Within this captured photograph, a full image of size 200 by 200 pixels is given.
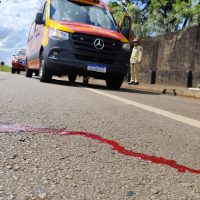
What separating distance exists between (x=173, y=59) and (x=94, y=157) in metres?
14.9

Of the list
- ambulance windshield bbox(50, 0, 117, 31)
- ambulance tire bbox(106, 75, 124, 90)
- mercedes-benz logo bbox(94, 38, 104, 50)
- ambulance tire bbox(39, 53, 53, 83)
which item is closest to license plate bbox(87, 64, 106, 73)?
mercedes-benz logo bbox(94, 38, 104, 50)

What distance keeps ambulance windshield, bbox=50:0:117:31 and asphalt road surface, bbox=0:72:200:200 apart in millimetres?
6669

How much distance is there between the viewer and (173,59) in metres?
17.4

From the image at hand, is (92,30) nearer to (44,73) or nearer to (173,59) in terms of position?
(44,73)

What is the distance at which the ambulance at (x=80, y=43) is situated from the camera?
10.6 meters

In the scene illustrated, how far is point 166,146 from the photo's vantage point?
11.4 feet

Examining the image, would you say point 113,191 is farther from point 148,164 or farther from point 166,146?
point 166,146

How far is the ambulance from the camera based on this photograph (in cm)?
1055

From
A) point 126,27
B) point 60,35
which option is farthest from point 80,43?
point 126,27

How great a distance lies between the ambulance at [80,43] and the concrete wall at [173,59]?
14.0ft

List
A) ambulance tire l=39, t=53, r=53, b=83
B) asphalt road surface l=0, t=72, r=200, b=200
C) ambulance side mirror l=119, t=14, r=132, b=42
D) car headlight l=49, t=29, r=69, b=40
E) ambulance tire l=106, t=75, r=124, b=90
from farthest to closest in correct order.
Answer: ambulance tire l=106, t=75, r=124, b=90 → ambulance side mirror l=119, t=14, r=132, b=42 → ambulance tire l=39, t=53, r=53, b=83 → car headlight l=49, t=29, r=69, b=40 → asphalt road surface l=0, t=72, r=200, b=200

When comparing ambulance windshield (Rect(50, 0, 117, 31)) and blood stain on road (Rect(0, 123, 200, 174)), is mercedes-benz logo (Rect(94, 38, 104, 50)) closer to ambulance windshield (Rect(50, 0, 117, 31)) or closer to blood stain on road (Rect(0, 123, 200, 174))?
ambulance windshield (Rect(50, 0, 117, 31))

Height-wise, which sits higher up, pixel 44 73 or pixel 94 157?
pixel 44 73

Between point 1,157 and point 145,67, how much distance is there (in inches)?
705
